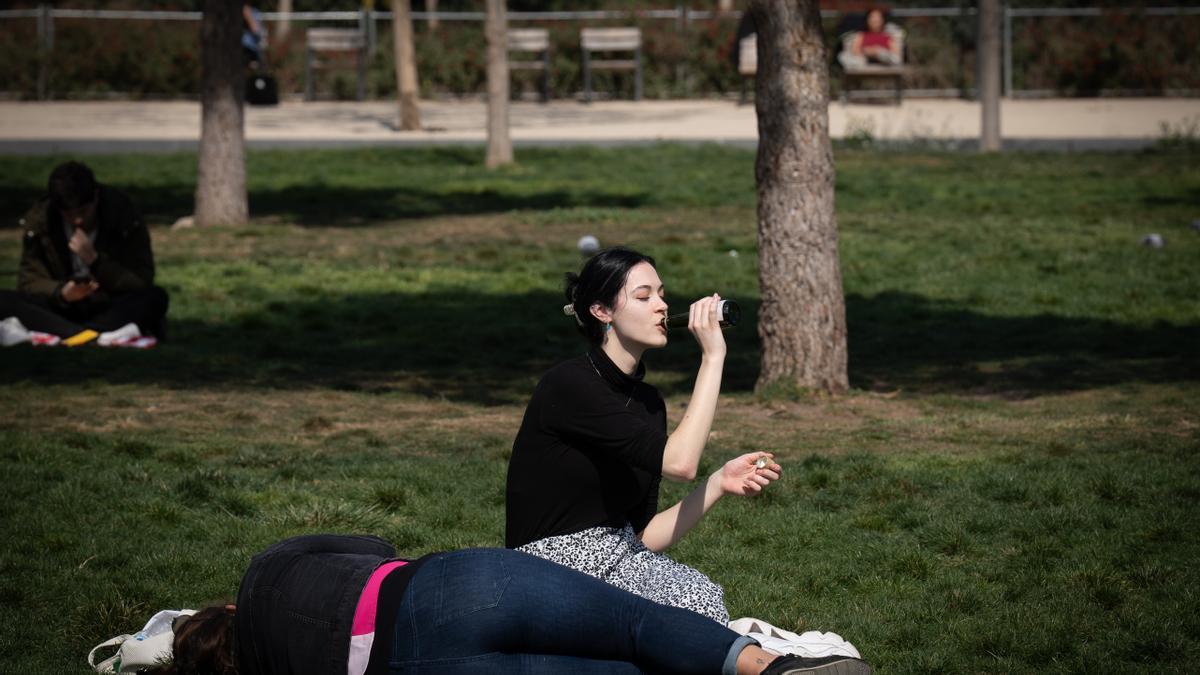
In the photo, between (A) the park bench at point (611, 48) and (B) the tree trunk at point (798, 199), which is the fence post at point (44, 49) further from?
(B) the tree trunk at point (798, 199)

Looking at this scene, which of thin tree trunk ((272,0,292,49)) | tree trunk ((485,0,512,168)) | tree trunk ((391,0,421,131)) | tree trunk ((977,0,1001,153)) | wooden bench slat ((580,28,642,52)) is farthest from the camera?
thin tree trunk ((272,0,292,49))

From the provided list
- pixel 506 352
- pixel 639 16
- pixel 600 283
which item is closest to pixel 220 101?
pixel 506 352

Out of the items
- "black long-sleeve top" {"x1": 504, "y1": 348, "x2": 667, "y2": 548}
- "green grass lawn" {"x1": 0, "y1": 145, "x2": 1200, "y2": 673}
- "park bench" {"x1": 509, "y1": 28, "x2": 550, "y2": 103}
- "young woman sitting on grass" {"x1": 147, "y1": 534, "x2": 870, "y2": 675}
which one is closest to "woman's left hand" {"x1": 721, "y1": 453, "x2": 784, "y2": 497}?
"black long-sleeve top" {"x1": 504, "y1": 348, "x2": 667, "y2": 548}

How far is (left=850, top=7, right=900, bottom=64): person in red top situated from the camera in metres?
30.4

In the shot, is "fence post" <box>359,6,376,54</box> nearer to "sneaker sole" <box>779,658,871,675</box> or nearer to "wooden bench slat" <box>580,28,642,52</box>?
"wooden bench slat" <box>580,28,642,52</box>

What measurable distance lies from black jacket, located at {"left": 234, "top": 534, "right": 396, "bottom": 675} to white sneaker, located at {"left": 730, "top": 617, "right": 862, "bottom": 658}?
116 centimetres

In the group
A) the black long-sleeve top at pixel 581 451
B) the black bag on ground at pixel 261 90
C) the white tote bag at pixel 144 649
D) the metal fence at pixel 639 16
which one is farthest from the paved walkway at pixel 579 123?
the black long-sleeve top at pixel 581 451

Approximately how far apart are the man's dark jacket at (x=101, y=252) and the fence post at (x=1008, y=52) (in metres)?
23.8

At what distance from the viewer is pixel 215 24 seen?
16.2 meters

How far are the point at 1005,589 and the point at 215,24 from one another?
491 inches

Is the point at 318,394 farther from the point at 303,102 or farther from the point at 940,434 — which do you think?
the point at 303,102

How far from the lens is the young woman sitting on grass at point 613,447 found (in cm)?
461

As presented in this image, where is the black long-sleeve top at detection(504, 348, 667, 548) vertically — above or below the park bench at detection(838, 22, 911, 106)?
below

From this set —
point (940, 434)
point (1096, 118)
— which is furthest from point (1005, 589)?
point (1096, 118)
